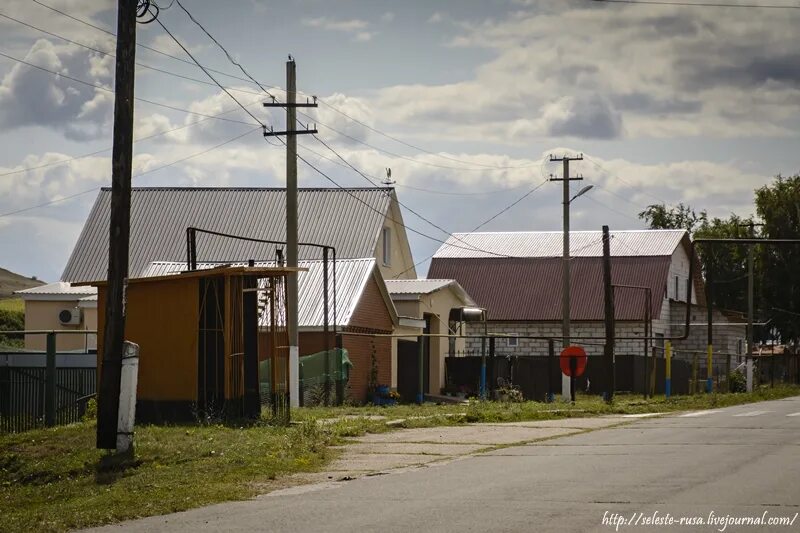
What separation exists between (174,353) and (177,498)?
8446 mm

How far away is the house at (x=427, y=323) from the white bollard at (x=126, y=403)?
2116 cm

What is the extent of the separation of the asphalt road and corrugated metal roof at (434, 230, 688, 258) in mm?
47956

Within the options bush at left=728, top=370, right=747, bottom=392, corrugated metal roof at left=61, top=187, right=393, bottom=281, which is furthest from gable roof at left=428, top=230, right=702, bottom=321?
corrugated metal roof at left=61, top=187, right=393, bottom=281

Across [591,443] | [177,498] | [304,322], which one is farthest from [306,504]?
[304,322]

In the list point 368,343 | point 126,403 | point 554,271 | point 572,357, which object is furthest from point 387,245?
point 126,403

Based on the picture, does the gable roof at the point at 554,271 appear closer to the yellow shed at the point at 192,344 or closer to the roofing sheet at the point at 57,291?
the roofing sheet at the point at 57,291

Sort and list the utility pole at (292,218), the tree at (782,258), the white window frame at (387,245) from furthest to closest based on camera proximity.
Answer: the tree at (782,258) → the white window frame at (387,245) → the utility pole at (292,218)

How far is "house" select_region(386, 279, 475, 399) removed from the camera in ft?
127

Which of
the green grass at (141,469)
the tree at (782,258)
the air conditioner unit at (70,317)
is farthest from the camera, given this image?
the tree at (782,258)

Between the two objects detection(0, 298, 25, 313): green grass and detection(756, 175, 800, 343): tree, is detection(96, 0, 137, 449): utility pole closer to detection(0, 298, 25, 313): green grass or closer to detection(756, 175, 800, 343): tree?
detection(0, 298, 25, 313): green grass

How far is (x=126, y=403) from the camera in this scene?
17.5 metres

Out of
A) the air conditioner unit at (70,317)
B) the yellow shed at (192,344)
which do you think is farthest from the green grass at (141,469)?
the air conditioner unit at (70,317)

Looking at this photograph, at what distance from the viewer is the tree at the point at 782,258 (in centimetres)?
7925

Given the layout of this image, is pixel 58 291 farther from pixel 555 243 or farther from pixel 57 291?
pixel 555 243
